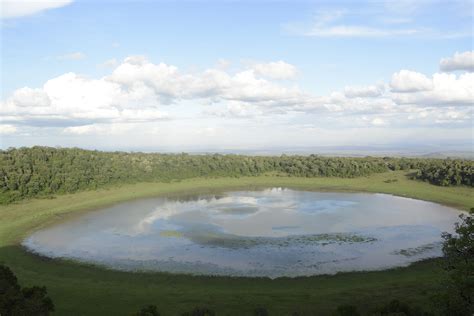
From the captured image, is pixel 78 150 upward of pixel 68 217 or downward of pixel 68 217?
upward

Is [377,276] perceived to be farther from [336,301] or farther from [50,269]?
[50,269]

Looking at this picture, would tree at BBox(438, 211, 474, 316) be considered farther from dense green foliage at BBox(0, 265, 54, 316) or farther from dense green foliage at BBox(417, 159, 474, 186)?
dense green foliage at BBox(417, 159, 474, 186)

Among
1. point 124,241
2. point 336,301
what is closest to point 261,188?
point 124,241

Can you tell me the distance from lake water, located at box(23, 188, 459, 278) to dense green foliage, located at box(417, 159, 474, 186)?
14.1 metres

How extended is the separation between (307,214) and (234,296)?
34.1 metres

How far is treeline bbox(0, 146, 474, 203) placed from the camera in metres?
79.3

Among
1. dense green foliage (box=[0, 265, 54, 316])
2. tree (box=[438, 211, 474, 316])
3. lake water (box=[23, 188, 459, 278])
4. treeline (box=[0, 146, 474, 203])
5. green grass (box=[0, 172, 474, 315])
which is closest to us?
dense green foliage (box=[0, 265, 54, 316])

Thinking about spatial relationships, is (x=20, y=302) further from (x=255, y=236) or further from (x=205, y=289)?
(x=255, y=236)

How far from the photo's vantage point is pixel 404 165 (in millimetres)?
104250

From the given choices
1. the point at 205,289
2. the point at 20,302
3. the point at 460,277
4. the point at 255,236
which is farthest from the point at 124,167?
the point at 460,277

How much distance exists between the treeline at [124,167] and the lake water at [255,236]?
62.4 ft

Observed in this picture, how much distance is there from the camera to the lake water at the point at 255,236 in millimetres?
40406

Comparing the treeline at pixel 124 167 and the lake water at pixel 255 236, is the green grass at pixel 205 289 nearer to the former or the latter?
the lake water at pixel 255 236

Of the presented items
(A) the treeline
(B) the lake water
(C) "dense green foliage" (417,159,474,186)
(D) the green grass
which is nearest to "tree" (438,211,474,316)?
(D) the green grass
